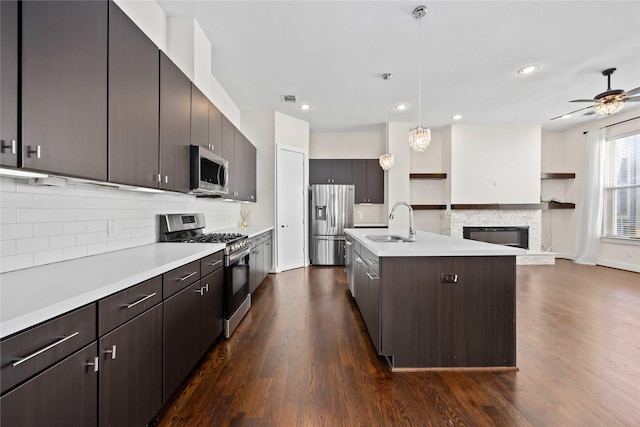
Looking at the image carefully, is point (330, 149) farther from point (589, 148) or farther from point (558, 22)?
point (589, 148)

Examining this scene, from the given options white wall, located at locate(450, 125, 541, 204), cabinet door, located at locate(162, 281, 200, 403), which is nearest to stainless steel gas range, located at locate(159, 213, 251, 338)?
cabinet door, located at locate(162, 281, 200, 403)

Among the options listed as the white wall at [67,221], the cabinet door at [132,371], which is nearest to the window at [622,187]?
the cabinet door at [132,371]

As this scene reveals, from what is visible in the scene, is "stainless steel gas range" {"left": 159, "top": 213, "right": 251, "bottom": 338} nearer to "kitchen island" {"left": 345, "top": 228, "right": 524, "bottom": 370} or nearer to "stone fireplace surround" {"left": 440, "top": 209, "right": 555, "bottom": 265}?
"kitchen island" {"left": 345, "top": 228, "right": 524, "bottom": 370}

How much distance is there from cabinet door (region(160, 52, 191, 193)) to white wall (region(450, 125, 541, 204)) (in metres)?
5.73

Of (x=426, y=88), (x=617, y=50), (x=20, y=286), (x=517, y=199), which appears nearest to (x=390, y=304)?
(x=20, y=286)

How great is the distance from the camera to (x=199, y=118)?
2.69m

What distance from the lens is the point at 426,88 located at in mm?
4520

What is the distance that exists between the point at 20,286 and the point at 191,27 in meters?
2.67

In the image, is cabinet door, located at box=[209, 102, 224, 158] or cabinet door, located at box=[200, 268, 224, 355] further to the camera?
cabinet door, located at box=[209, 102, 224, 158]

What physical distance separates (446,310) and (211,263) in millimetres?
1774

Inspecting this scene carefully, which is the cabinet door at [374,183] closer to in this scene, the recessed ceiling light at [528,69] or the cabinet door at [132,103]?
the recessed ceiling light at [528,69]

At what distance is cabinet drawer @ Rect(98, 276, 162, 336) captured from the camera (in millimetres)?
1122

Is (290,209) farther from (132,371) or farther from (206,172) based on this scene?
(132,371)

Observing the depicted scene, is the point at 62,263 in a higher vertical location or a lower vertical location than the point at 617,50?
lower
